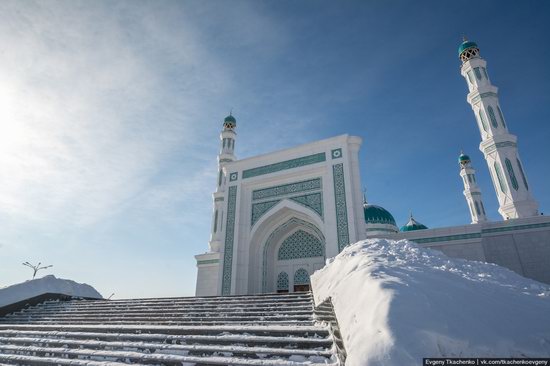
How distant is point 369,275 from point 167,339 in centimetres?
199

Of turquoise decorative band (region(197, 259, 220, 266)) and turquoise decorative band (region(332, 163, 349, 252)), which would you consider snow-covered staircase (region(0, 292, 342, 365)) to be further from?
turquoise decorative band (region(197, 259, 220, 266))

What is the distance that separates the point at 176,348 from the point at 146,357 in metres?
0.24

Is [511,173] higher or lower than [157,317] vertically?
higher

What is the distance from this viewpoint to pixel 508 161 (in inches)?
437

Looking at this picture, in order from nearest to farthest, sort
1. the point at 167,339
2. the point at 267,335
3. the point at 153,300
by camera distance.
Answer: the point at 267,335, the point at 167,339, the point at 153,300

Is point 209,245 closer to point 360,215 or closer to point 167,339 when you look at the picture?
point 360,215

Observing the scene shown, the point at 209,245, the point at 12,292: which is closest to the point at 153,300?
the point at 12,292

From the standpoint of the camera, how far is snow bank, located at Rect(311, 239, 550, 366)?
59.1 inches

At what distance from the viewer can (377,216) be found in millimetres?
17266

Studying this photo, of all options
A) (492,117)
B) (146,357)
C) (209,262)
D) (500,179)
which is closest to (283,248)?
(209,262)

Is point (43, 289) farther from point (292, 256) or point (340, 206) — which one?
point (340, 206)

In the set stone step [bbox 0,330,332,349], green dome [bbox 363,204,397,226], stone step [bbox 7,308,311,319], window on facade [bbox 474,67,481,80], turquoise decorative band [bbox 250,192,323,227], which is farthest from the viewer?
green dome [bbox 363,204,397,226]

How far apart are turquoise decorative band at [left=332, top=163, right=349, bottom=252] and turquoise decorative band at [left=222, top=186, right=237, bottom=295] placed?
3.52 meters

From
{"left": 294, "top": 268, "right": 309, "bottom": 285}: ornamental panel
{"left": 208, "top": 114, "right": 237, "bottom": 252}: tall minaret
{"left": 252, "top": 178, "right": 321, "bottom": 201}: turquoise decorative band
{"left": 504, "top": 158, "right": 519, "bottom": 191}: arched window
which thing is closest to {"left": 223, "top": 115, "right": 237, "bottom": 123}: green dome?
{"left": 208, "top": 114, "right": 237, "bottom": 252}: tall minaret
